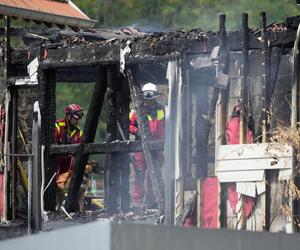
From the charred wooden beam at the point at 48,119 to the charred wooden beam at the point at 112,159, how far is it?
0.98m

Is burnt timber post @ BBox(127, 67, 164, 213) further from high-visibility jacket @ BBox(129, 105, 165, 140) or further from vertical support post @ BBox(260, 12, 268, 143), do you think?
vertical support post @ BBox(260, 12, 268, 143)

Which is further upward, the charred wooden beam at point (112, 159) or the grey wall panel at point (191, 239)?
the charred wooden beam at point (112, 159)

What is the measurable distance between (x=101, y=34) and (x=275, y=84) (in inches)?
160

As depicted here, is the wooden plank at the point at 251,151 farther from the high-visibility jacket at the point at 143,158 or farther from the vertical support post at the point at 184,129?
the high-visibility jacket at the point at 143,158

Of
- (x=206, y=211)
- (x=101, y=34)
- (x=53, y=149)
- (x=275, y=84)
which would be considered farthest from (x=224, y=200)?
(x=101, y=34)

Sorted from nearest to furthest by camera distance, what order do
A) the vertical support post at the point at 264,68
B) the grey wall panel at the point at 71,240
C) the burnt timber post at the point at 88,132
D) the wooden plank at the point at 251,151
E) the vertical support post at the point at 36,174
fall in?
the grey wall panel at the point at 71,240, the wooden plank at the point at 251,151, the vertical support post at the point at 264,68, the burnt timber post at the point at 88,132, the vertical support post at the point at 36,174

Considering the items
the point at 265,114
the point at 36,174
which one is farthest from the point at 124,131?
the point at 265,114

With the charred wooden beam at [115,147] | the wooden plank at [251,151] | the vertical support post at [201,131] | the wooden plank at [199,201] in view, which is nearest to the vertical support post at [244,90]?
the wooden plank at [251,151]

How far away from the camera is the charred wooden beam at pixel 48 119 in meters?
15.4

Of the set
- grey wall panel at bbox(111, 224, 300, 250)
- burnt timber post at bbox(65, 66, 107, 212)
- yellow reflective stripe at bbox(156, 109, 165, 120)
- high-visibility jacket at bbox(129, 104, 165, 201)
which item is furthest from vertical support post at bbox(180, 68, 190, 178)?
grey wall panel at bbox(111, 224, 300, 250)

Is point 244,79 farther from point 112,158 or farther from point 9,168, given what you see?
point 9,168

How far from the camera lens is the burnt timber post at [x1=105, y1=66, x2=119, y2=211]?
14656mm

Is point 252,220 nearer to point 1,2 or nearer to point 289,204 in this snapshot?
point 289,204

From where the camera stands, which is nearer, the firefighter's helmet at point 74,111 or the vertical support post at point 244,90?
the vertical support post at point 244,90
